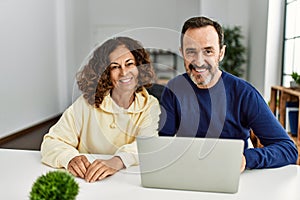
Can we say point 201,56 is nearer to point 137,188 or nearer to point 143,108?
point 143,108

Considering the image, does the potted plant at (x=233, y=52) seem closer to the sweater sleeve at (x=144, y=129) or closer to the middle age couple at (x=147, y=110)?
the middle age couple at (x=147, y=110)

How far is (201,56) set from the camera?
1.16m

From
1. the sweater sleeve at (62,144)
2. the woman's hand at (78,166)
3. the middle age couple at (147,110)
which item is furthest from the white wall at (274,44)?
the woman's hand at (78,166)

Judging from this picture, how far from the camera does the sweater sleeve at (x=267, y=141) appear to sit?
43.7 inches

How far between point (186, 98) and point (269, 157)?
32 centimetres

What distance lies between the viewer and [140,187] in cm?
101

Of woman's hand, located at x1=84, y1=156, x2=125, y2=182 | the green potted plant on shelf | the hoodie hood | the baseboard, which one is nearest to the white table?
woman's hand, located at x1=84, y1=156, x2=125, y2=182

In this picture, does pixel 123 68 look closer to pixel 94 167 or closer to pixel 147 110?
pixel 147 110

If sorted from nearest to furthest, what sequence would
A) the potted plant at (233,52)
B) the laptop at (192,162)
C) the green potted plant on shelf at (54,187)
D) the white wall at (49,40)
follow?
the green potted plant on shelf at (54,187) < the laptop at (192,162) < the white wall at (49,40) < the potted plant at (233,52)

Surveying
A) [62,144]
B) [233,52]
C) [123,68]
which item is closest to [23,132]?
[233,52]

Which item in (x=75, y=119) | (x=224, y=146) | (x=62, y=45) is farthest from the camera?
(x=62, y=45)

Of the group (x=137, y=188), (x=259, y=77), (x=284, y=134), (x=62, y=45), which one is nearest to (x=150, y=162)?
(x=137, y=188)

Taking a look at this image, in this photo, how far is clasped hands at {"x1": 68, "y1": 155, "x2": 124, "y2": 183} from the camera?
1.06 metres

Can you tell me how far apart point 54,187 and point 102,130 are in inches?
25.5
